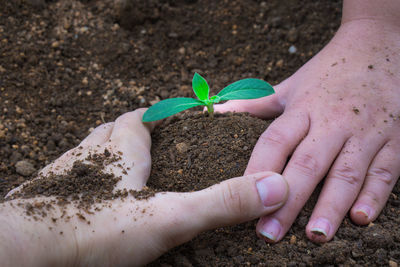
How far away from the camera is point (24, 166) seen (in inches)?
79.4

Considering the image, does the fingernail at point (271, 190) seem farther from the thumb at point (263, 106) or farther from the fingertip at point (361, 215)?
the thumb at point (263, 106)

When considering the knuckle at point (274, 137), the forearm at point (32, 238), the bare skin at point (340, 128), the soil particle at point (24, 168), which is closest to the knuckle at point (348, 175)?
the bare skin at point (340, 128)

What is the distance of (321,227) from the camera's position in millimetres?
1429

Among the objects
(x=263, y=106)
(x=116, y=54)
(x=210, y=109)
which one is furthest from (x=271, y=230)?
(x=116, y=54)

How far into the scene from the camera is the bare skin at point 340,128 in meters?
1.50

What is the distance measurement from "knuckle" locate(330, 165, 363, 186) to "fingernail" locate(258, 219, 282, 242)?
325mm

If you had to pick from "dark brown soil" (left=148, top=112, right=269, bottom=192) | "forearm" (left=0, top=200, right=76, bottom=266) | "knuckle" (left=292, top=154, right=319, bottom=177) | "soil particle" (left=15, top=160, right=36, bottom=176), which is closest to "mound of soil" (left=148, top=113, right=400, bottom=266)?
"dark brown soil" (left=148, top=112, right=269, bottom=192)

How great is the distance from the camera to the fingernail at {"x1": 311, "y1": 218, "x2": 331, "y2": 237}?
1.42 meters

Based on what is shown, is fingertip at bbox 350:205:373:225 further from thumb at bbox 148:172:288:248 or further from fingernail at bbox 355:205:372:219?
thumb at bbox 148:172:288:248

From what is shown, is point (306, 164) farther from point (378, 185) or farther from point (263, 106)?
point (263, 106)

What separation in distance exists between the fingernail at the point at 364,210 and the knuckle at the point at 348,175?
93mm

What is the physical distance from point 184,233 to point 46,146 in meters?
1.19

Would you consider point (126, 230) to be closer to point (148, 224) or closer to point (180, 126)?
point (148, 224)

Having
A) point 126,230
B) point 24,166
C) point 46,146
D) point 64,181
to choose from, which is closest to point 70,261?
point 126,230
